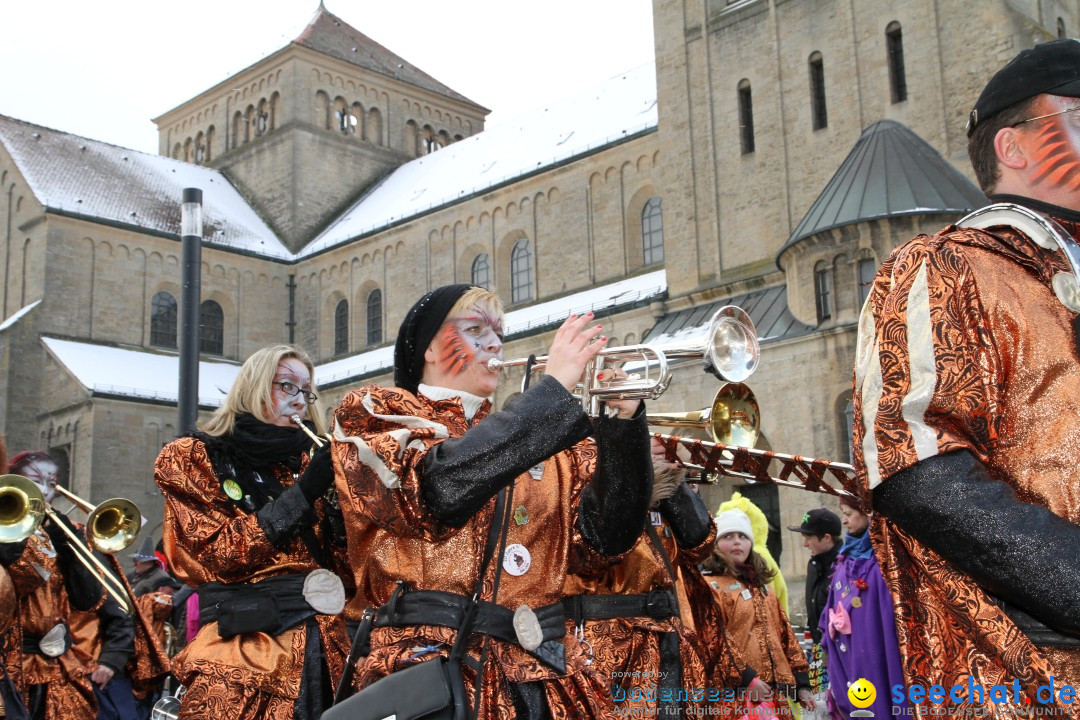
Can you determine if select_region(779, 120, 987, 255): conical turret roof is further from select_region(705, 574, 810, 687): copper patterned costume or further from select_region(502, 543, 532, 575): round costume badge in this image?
select_region(502, 543, 532, 575): round costume badge

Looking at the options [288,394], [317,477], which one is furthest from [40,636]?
[317,477]

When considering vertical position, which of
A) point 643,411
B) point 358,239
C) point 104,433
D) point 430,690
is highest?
point 358,239

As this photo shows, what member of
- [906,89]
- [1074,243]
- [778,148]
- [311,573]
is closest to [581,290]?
[778,148]

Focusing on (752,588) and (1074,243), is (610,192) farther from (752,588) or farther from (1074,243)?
(1074,243)

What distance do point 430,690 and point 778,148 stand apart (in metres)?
21.2

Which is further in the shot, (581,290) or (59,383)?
(59,383)

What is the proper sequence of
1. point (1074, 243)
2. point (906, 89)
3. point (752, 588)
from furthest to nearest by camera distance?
point (906, 89) < point (752, 588) < point (1074, 243)

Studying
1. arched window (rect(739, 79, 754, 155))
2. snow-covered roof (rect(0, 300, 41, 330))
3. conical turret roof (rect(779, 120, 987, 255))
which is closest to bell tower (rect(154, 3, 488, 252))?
snow-covered roof (rect(0, 300, 41, 330))

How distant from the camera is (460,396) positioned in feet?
10.6

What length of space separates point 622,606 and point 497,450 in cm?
207

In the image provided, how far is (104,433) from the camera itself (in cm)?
3036

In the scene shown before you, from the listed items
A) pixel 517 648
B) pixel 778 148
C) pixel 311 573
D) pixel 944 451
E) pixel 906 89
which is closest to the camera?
pixel 944 451

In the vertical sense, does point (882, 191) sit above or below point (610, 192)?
below

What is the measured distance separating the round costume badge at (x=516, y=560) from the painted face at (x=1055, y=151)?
1538 mm
